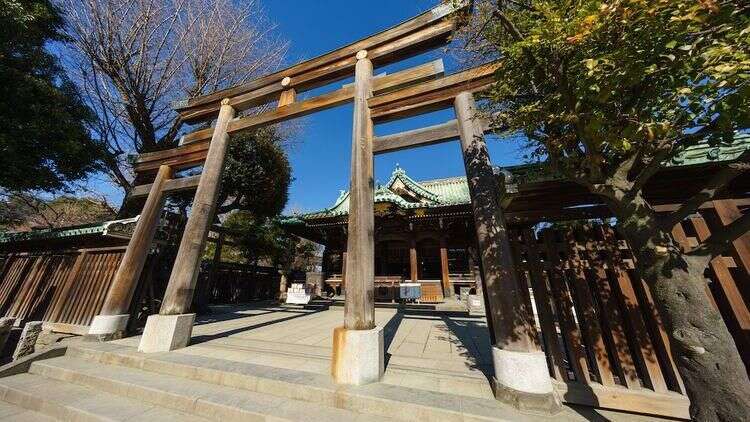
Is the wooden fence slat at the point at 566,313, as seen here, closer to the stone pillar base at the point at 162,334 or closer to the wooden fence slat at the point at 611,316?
the wooden fence slat at the point at 611,316

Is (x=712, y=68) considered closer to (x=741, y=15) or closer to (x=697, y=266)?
(x=741, y=15)

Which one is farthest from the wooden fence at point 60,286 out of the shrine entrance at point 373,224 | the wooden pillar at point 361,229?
the wooden pillar at point 361,229

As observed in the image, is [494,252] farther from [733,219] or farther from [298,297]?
[298,297]

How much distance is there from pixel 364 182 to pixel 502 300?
240 cm

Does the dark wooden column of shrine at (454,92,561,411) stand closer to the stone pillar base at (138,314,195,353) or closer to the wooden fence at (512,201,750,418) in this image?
the wooden fence at (512,201,750,418)

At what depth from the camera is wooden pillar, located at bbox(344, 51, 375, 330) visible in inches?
138

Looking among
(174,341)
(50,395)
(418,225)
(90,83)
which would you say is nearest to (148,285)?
(174,341)

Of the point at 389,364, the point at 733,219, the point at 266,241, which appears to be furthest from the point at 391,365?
the point at 266,241

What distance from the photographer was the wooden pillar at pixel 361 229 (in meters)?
3.50

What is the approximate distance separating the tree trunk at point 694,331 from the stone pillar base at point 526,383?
1078mm

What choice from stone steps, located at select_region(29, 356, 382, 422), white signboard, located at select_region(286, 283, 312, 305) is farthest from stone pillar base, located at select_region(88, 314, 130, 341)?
white signboard, located at select_region(286, 283, 312, 305)

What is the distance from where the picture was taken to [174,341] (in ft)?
14.4

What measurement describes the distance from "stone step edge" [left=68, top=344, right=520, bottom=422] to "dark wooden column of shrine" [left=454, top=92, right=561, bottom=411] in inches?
14.0

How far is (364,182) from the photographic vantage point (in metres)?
4.05
